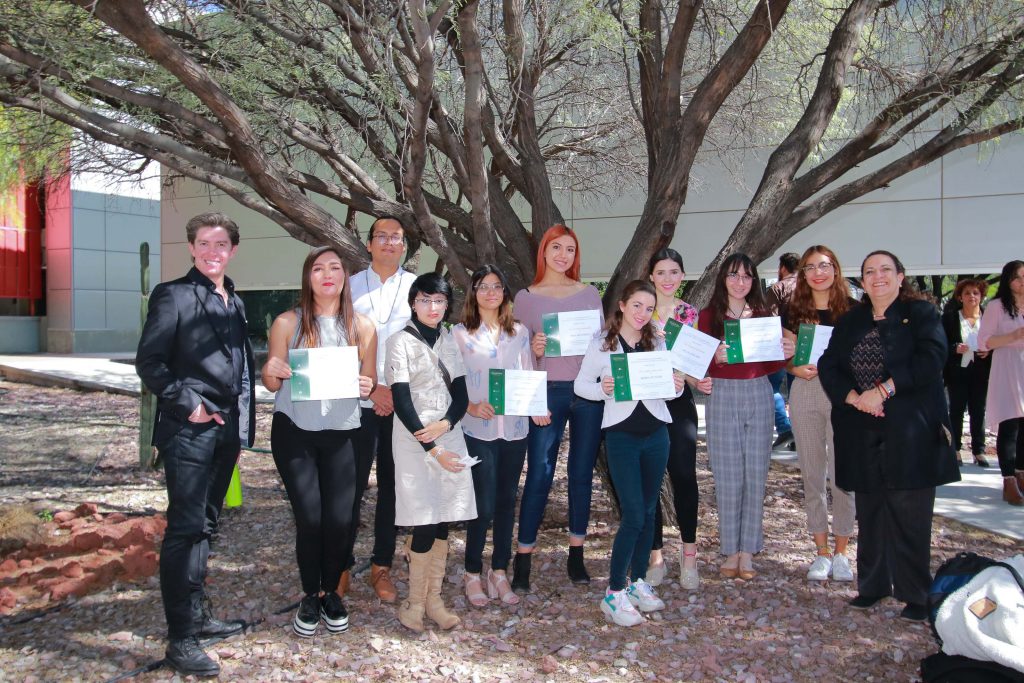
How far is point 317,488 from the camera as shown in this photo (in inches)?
163

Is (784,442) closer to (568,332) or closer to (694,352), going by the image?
(694,352)

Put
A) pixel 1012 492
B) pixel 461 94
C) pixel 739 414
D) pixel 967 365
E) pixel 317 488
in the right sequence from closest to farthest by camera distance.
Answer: pixel 317 488
pixel 739 414
pixel 1012 492
pixel 461 94
pixel 967 365

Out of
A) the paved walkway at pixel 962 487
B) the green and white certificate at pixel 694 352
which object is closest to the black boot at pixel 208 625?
the green and white certificate at pixel 694 352

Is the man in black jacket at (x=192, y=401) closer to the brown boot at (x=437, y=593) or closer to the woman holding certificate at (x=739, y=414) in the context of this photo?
the brown boot at (x=437, y=593)

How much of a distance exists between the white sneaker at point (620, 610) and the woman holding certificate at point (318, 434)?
136 cm

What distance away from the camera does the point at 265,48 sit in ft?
22.5

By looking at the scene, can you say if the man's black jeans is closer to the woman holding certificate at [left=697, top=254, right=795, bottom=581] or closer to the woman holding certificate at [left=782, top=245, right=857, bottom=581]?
the woman holding certificate at [left=697, top=254, right=795, bottom=581]

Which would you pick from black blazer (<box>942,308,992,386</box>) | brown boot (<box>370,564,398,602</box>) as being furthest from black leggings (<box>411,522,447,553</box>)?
black blazer (<box>942,308,992,386</box>)

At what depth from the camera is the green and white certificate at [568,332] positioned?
4.70 metres

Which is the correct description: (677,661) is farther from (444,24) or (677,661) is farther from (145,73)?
(145,73)

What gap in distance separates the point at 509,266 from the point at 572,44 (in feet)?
7.69

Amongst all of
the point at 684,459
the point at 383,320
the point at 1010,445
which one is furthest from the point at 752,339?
the point at 1010,445

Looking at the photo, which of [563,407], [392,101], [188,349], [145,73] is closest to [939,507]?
[563,407]

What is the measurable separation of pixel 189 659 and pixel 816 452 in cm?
361
